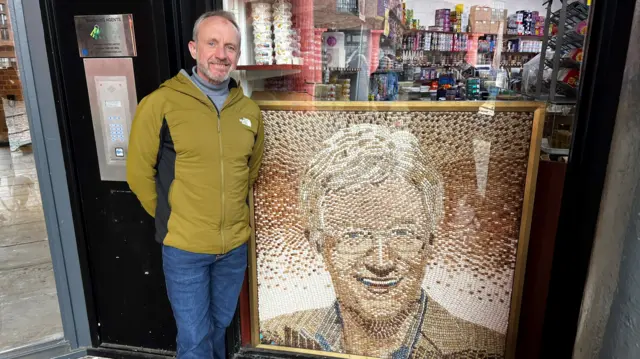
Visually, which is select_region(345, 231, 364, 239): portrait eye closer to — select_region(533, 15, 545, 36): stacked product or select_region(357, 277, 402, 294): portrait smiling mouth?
select_region(357, 277, 402, 294): portrait smiling mouth

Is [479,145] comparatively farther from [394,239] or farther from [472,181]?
[394,239]

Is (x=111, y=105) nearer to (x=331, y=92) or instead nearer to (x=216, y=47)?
(x=216, y=47)

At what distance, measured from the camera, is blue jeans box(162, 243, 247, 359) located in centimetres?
164

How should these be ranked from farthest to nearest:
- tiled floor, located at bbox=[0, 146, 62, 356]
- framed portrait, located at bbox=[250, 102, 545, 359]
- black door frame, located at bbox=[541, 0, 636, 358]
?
tiled floor, located at bbox=[0, 146, 62, 356], framed portrait, located at bbox=[250, 102, 545, 359], black door frame, located at bbox=[541, 0, 636, 358]

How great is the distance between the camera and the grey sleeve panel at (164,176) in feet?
5.04

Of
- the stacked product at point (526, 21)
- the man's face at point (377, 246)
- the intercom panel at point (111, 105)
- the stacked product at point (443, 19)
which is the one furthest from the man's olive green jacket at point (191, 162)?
the stacked product at point (526, 21)

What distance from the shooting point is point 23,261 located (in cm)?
285

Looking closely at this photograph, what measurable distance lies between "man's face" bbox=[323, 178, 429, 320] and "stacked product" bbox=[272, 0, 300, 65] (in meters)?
0.75

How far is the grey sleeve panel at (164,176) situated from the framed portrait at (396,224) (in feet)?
1.83

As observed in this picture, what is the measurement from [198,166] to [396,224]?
100 centimetres

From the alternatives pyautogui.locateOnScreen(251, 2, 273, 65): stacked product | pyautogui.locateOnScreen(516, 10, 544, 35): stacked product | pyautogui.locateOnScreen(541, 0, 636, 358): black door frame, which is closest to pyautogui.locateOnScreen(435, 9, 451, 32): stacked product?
pyautogui.locateOnScreen(516, 10, 544, 35): stacked product

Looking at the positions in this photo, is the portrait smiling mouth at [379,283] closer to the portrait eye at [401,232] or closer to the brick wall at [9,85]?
the portrait eye at [401,232]

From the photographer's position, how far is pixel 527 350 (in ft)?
6.56

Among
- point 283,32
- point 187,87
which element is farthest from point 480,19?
point 187,87
